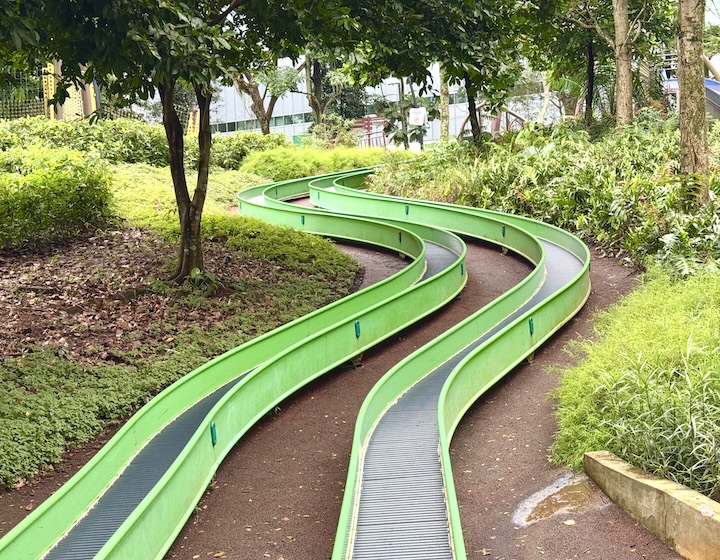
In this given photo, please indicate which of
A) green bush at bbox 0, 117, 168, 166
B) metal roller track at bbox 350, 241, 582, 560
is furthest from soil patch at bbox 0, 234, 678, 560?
green bush at bbox 0, 117, 168, 166

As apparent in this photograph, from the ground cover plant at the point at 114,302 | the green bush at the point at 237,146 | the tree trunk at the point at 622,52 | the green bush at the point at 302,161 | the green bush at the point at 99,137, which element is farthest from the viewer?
the green bush at the point at 237,146

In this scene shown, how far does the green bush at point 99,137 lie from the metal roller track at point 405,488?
1417 centimetres

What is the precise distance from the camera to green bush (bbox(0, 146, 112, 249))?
1143 cm

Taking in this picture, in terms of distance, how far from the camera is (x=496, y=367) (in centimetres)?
718

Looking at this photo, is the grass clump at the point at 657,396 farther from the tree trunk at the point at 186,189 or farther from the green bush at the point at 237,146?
the green bush at the point at 237,146

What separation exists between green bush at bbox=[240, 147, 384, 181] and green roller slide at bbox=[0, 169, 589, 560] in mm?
11315

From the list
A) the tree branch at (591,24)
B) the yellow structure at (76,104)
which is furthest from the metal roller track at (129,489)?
the yellow structure at (76,104)

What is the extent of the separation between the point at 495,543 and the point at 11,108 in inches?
894

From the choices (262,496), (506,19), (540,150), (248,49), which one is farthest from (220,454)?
(540,150)

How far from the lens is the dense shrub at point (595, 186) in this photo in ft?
32.5

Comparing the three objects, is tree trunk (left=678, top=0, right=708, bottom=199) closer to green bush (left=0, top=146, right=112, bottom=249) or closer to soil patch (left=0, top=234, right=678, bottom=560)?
soil patch (left=0, top=234, right=678, bottom=560)

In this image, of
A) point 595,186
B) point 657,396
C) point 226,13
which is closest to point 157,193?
point 226,13

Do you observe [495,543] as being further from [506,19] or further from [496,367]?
[506,19]

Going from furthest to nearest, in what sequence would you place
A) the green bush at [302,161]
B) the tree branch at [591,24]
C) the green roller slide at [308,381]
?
the green bush at [302,161], the tree branch at [591,24], the green roller slide at [308,381]
